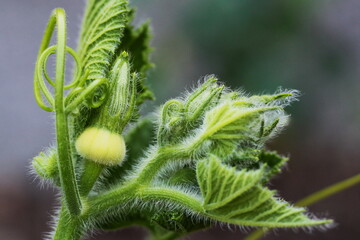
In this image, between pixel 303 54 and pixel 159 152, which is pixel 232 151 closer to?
pixel 159 152

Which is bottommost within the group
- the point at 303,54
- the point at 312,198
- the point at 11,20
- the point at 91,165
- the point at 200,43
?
the point at 91,165

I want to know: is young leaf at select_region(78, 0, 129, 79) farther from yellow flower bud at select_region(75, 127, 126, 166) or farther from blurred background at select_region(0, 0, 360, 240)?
blurred background at select_region(0, 0, 360, 240)

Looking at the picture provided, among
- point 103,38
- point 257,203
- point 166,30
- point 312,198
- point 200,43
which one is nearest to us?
point 257,203

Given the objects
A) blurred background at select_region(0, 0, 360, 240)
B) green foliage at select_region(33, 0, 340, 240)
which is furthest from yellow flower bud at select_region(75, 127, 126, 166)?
blurred background at select_region(0, 0, 360, 240)

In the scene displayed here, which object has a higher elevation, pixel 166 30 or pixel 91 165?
pixel 166 30

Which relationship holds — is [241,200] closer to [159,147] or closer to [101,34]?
[159,147]

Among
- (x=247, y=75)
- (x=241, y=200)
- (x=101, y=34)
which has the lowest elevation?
(x=241, y=200)

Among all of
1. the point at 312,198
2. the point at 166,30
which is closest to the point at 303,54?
the point at 166,30

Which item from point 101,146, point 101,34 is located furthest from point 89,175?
point 101,34
